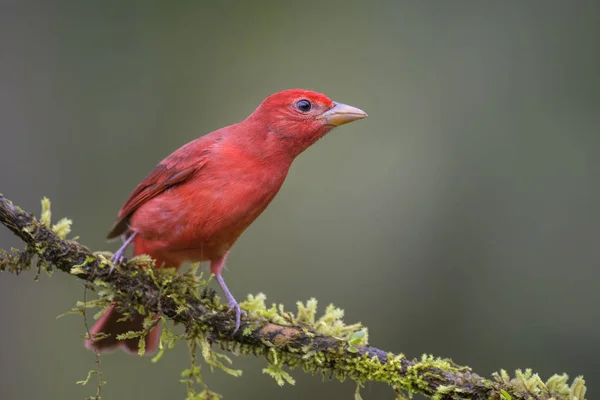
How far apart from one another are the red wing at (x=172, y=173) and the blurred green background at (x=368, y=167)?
80.7 inches

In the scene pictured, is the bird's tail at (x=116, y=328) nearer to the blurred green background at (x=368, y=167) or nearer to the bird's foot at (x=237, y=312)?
the bird's foot at (x=237, y=312)

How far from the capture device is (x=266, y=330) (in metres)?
3.24

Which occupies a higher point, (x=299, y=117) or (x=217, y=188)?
(x=299, y=117)

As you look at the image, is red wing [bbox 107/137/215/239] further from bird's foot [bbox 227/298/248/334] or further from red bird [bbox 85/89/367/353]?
bird's foot [bbox 227/298/248/334]

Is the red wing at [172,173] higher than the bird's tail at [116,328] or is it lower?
higher

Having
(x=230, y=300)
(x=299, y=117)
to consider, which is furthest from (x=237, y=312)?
(x=299, y=117)

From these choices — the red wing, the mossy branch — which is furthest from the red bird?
the mossy branch

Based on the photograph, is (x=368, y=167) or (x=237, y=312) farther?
(x=368, y=167)

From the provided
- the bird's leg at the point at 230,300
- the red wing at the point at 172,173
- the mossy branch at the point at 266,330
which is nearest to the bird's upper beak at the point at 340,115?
the red wing at the point at 172,173

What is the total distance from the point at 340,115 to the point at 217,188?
0.82 metres

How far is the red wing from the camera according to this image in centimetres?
375

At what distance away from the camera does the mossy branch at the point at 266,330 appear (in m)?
2.77

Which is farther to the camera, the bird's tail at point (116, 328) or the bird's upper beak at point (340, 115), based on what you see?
the bird's upper beak at point (340, 115)

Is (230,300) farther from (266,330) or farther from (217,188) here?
(217,188)
